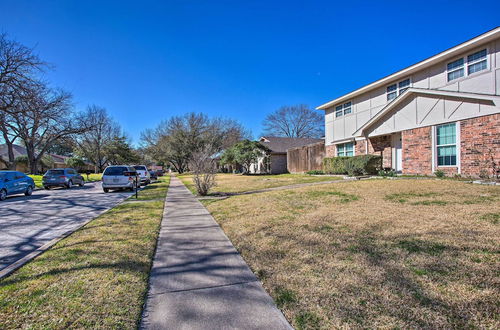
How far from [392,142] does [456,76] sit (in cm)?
461

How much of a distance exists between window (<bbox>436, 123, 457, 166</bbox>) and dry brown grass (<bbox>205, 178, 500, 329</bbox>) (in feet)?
19.3

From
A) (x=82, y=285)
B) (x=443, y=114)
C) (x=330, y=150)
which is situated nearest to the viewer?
(x=82, y=285)

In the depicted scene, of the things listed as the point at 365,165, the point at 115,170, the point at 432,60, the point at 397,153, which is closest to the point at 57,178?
the point at 115,170

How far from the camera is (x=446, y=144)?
40.1 feet

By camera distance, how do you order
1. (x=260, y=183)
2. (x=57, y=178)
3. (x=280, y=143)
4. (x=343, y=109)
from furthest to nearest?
(x=280, y=143), (x=343, y=109), (x=57, y=178), (x=260, y=183)

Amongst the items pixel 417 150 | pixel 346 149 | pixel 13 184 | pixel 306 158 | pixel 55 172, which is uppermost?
pixel 346 149

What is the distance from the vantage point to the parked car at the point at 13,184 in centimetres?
1297

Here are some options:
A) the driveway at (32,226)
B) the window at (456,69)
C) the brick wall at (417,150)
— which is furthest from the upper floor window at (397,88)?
the driveway at (32,226)

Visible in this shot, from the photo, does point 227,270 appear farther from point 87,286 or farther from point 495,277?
point 495,277

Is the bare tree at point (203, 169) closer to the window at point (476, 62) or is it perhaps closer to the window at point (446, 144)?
the window at point (446, 144)

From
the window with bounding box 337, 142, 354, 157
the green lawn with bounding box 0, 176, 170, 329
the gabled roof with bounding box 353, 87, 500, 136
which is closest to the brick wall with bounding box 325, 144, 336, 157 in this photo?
the window with bounding box 337, 142, 354, 157

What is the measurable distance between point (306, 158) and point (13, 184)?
21.0m

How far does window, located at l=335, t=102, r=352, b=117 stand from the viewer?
19683mm

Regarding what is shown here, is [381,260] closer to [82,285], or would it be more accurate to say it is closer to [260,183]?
[82,285]
